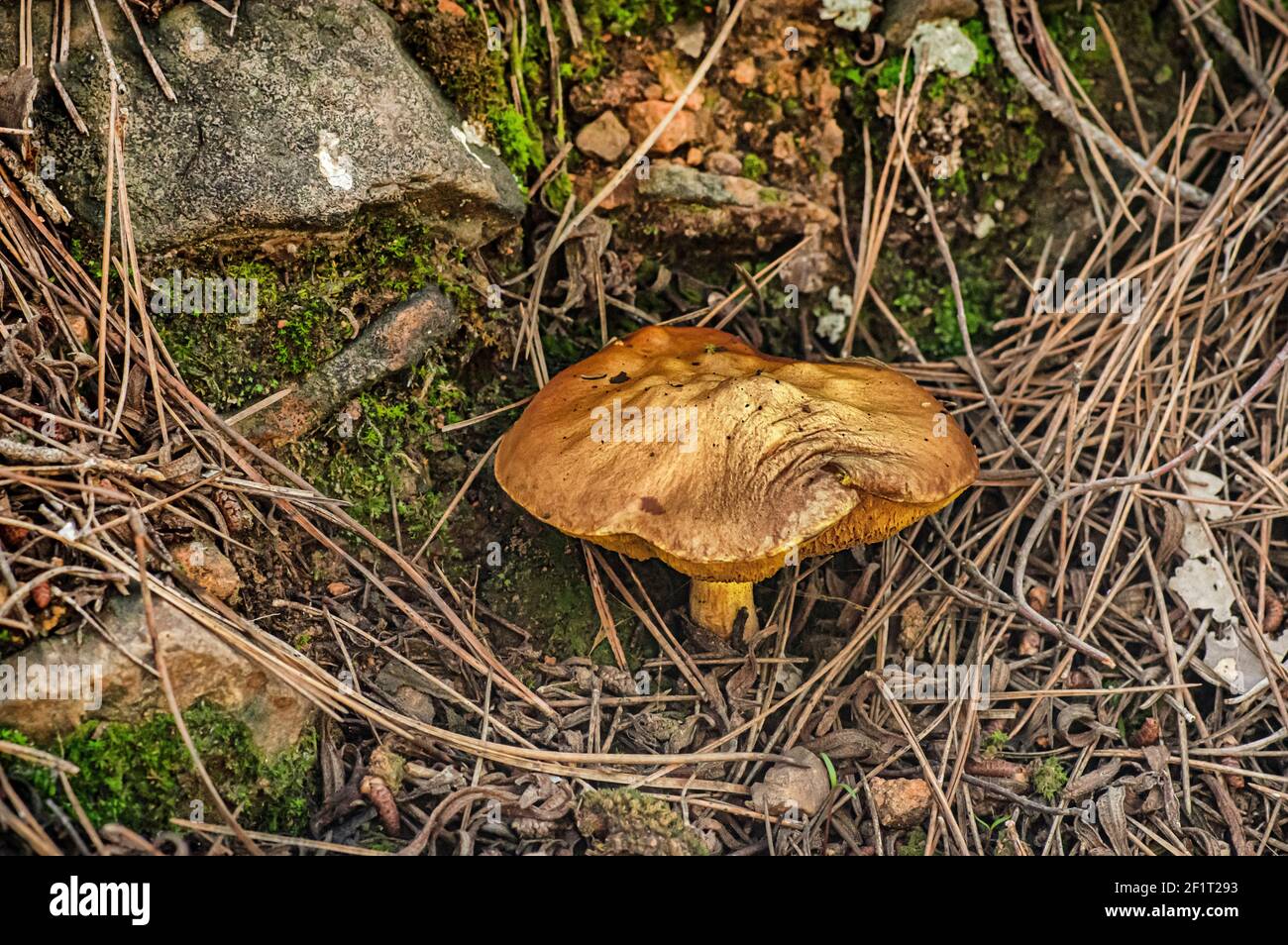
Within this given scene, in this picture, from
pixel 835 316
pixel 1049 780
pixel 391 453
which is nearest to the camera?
pixel 1049 780

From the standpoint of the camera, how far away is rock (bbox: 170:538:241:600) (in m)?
2.41

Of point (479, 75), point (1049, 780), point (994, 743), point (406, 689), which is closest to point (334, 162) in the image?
point (479, 75)

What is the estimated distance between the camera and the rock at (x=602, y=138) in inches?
125

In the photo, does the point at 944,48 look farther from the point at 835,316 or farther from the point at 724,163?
the point at 835,316

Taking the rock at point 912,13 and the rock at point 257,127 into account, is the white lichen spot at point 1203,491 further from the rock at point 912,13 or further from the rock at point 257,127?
the rock at point 257,127

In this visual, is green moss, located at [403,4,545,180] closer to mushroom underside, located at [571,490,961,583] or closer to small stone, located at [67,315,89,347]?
small stone, located at [67,315,89,347]

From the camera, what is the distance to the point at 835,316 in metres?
3.40

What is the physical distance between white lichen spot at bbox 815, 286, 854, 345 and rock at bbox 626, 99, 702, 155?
735 mm

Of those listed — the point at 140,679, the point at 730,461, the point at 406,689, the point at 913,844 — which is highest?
the point at 730,461

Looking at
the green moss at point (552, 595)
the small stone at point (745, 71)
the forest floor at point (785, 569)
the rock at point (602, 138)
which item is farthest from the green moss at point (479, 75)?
the green moss at point (552, 595)

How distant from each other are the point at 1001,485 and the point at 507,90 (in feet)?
6.64

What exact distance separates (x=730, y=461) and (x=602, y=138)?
1361 mm
